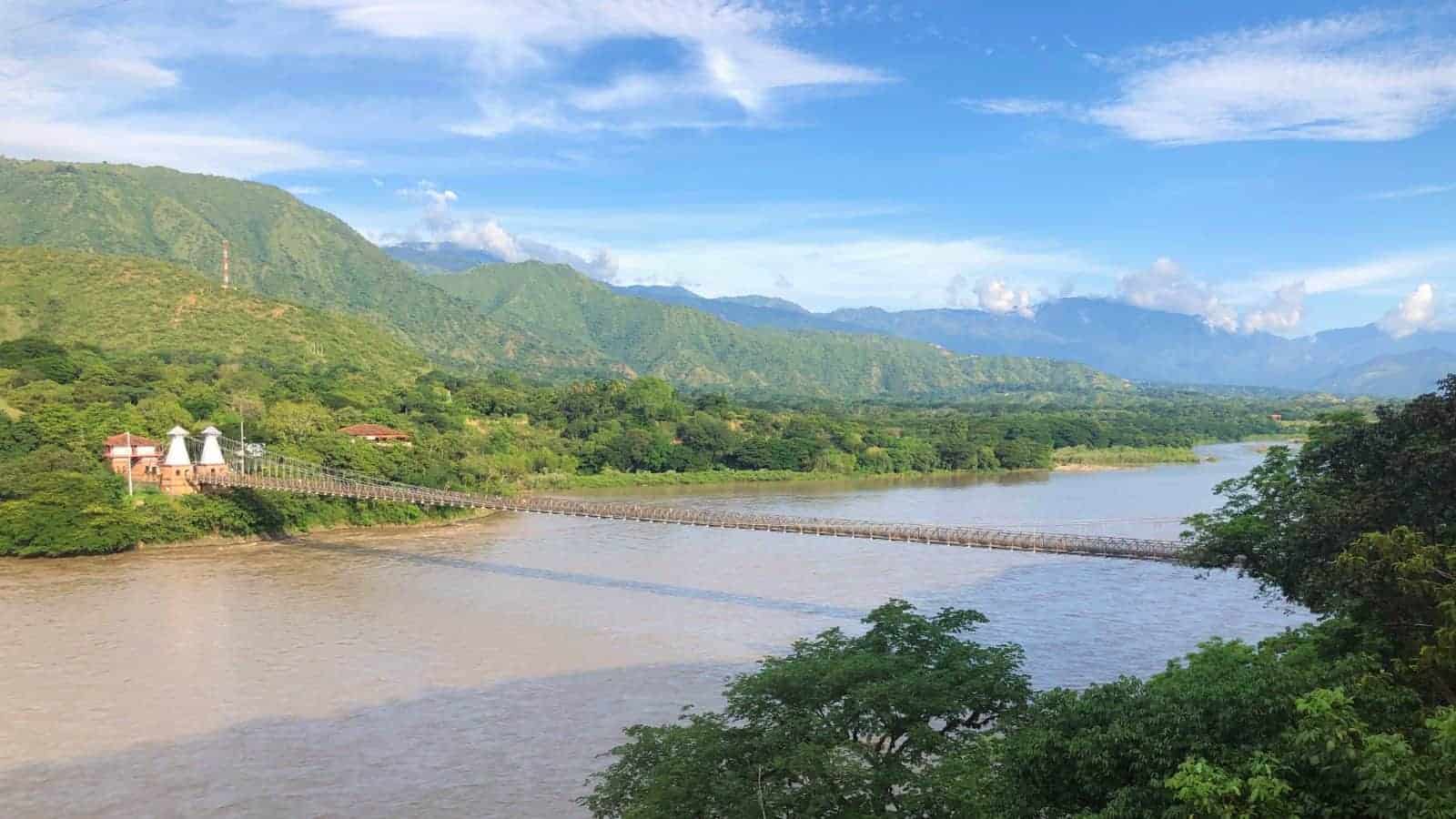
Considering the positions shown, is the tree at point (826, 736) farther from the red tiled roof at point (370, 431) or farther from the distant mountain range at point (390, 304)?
the distant mountain range at point (390, 304)

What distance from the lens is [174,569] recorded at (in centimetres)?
2211

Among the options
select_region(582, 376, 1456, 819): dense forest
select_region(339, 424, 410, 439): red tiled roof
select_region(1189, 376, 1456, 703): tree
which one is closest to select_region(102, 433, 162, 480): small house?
select_region(339, 424, 410, 439): red tiled roof

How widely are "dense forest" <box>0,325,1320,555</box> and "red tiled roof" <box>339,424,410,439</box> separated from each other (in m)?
0.74

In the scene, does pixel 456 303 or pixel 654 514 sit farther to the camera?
pixel 456 303

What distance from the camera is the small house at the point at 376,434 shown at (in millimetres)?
35597

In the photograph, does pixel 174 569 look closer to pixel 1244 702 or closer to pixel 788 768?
pixel 788 768

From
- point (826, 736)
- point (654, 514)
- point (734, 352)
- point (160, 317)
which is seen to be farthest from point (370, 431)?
point (734, 352)

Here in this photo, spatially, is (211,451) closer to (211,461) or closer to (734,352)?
(211,461)

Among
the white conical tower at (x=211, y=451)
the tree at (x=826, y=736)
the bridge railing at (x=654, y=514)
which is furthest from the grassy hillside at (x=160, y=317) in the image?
the tree at (x=826, y=736)

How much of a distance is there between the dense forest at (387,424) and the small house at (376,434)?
0.70 meters

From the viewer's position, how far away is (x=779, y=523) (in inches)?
796

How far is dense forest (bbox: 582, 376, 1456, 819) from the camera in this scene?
16.6 feet

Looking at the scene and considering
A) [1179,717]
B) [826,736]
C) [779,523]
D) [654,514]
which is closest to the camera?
[1179,717]

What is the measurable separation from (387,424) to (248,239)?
284 feet
